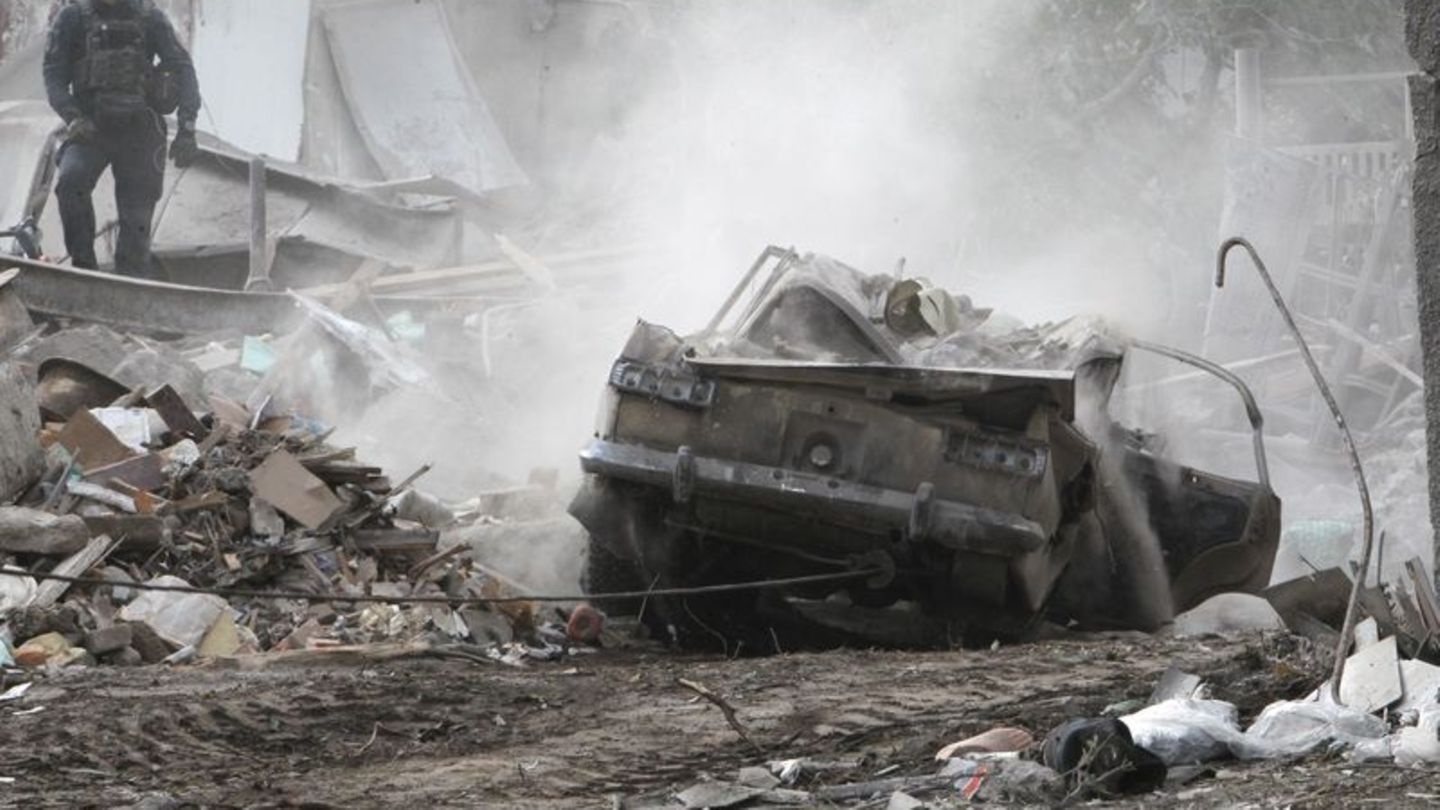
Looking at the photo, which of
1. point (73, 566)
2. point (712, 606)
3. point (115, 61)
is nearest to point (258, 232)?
point (115, 61)

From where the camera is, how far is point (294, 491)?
9883 mm

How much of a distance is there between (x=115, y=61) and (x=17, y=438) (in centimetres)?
591

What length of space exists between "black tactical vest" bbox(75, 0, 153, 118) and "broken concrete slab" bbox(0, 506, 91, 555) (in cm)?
649

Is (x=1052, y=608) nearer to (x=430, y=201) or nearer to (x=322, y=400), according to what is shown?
(x=322, y=400)

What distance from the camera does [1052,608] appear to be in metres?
9.88

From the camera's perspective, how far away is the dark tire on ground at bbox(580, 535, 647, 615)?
944 centimetres

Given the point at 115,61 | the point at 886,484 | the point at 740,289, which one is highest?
the point at 115,61

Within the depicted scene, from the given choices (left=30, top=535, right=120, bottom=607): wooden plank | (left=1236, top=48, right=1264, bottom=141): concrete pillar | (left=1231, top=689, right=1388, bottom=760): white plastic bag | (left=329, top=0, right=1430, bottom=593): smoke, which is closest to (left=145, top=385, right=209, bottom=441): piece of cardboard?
(left=30, top=535, right=120, bottom=607): wooden plank

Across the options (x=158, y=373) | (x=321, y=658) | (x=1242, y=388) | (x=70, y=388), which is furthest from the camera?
(x=158, y=373)

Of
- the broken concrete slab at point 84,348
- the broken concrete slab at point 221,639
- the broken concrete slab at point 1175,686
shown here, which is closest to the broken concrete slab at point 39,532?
the broken concrete slab at point 221,639

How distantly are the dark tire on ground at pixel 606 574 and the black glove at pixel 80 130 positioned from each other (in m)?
6.77

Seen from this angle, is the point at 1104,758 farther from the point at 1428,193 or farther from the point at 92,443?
the point at 92,443

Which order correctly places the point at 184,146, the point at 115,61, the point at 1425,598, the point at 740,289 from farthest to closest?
the point at 184,146
the point at 115,61
the point at 740,289
the point at 1425,598

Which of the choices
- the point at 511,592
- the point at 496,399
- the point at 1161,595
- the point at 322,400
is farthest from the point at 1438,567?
the point at 496,399
